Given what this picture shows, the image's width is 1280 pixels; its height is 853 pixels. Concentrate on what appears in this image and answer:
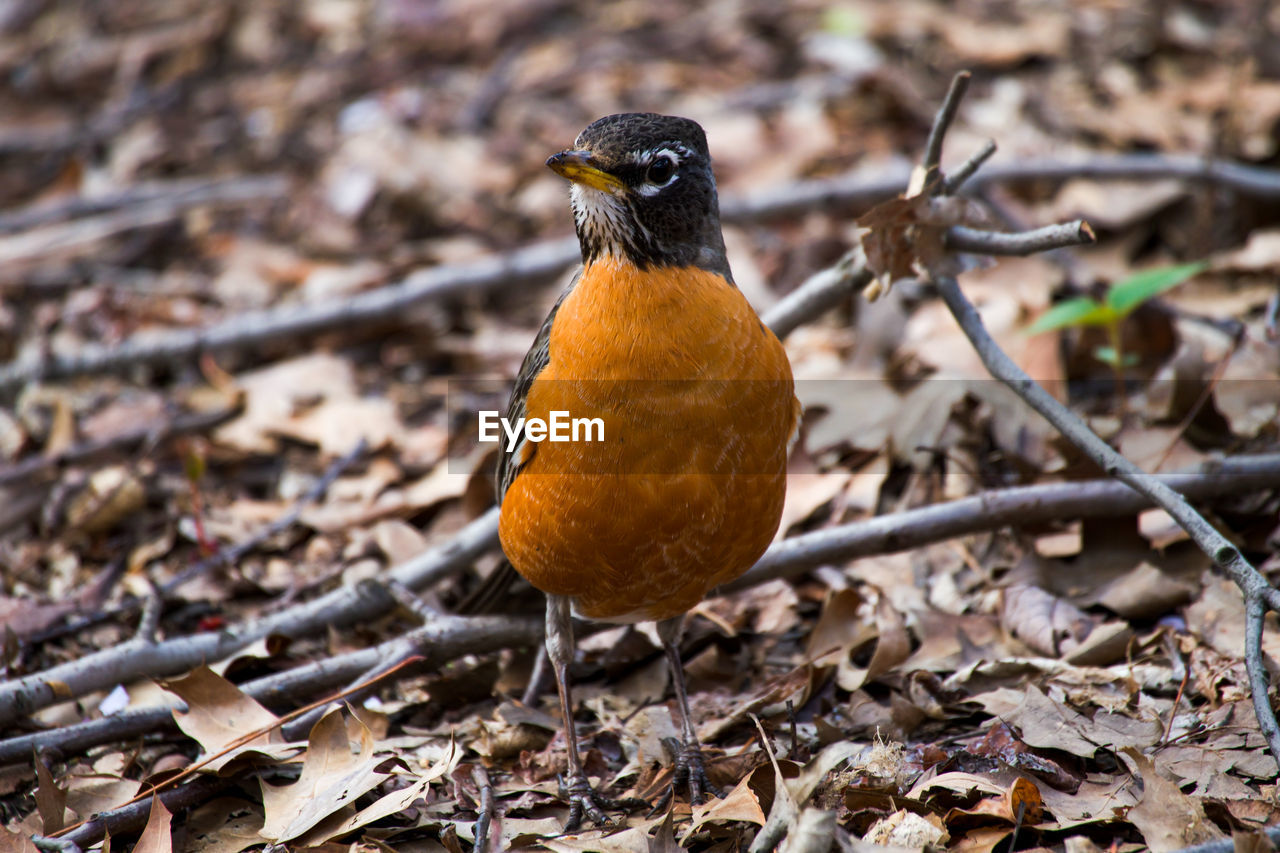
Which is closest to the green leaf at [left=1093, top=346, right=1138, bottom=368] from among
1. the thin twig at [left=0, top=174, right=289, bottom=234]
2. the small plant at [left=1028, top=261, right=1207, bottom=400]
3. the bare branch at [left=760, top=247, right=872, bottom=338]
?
the small plant at [left=1028, top=261, right=1207, bottom=400]

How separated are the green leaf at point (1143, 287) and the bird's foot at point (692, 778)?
2644 mm

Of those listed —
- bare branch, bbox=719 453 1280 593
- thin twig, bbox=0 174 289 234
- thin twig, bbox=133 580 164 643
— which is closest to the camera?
bare branch, bbox=719 453 1280 593

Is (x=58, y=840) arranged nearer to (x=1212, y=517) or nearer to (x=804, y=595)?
(x=804, y=595)

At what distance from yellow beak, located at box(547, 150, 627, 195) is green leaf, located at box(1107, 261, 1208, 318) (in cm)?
240

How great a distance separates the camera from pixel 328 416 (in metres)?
6.25

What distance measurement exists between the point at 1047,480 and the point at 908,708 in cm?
139

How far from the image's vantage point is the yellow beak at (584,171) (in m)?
3.54

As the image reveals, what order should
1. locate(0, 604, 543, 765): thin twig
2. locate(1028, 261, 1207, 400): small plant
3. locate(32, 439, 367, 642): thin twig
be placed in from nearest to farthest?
locate(0, 604, 543, 765): thin twig → locate(1028, 261, 1207, 400): small plant → locate(32, 439, 367, 642): thin twig

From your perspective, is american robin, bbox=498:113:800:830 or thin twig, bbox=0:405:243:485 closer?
american robin, bbox=498:113:800:830

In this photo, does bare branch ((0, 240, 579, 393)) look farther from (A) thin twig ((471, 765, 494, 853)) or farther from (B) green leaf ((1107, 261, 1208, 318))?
(A) thin twig ((471, 765, 494, 853))

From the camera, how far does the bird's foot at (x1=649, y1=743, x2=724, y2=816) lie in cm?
381

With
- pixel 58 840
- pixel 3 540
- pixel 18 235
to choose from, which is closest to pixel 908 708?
pixel 58 840

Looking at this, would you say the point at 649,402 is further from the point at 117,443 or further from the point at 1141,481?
the point at 117,443

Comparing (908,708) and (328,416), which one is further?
(328,416)
